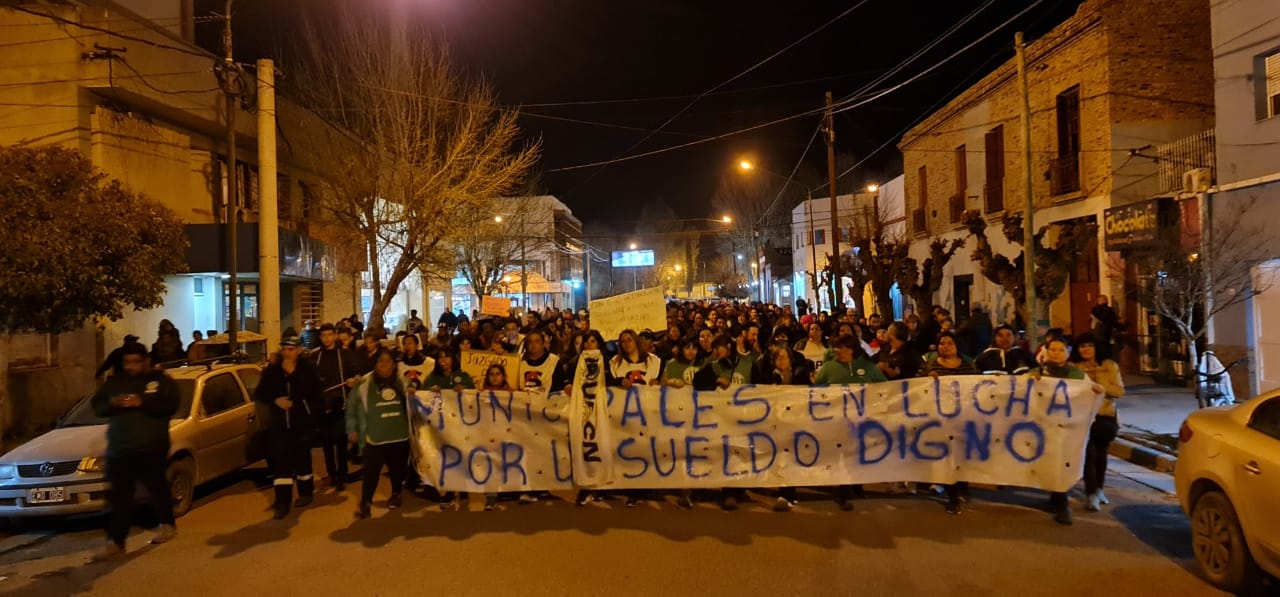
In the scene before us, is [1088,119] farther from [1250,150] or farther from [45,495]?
[45,495]

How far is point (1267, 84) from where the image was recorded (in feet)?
40.6

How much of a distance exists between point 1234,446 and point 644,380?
15.5 feet

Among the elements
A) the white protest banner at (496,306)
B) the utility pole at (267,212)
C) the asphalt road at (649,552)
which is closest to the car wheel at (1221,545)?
the asphalt road at (649,552)

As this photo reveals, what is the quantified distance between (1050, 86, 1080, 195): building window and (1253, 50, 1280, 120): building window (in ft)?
16.6

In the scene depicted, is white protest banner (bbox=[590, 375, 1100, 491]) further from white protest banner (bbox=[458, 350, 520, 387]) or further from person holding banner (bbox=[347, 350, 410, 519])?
person holding banner (bbox=[347, 350, 410, 519])

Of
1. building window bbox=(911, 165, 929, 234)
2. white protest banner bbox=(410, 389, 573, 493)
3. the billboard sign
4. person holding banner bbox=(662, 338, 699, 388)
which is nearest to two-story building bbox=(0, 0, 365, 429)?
white protest banner bbox=(410, 389, 573, 493)

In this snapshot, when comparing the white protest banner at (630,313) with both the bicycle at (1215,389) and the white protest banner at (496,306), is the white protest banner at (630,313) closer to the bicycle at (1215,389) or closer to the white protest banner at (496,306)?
the bicycle at (1215,389)

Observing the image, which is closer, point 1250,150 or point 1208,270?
point 1208,270

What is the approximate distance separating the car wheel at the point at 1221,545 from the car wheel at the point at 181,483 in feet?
27.4

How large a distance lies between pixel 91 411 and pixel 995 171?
2091 cm

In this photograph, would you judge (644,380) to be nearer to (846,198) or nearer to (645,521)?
(645,521)

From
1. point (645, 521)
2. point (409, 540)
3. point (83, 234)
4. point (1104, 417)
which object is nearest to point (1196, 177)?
point (1104, 417)

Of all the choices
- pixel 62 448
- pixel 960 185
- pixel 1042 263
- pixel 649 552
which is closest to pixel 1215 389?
pixel 1042 263

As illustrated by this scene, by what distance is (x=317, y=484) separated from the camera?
29.1 feet
